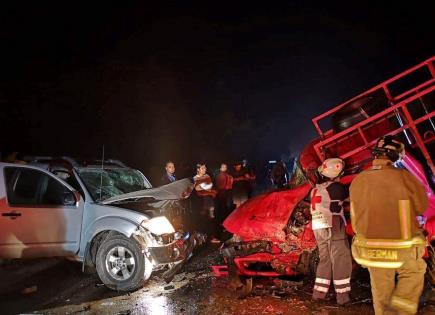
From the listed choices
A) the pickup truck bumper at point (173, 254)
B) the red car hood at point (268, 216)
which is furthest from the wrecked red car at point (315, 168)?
the pickup truck bumper at point (173, 254)

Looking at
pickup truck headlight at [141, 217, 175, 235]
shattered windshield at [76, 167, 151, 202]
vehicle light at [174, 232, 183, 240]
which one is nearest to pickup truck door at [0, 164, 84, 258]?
shattered windshield at [76, 167, 151, 202]

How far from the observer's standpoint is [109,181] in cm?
718

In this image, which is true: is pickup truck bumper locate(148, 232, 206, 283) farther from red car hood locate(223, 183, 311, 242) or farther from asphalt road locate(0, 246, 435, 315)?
red car hood locate(223, 183, 311, 242)

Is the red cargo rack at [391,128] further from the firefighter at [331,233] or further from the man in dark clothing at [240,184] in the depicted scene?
the man in dark clothing at [240,184]

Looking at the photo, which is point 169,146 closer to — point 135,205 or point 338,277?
point 135,205

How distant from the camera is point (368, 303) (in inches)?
198

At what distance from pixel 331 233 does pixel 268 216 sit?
2.93 feet

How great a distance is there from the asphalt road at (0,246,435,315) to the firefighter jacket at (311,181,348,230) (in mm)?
975

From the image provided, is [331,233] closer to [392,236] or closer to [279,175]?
[392,236]

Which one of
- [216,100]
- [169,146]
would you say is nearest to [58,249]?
[169,146]

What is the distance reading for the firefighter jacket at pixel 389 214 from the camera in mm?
3428

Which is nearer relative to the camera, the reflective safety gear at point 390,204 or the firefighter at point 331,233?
the reflective safety gear at point 390,204

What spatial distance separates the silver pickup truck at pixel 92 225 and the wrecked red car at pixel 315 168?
955 mm

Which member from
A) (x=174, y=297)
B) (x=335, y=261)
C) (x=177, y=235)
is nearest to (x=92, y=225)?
(x=177, y=235)
